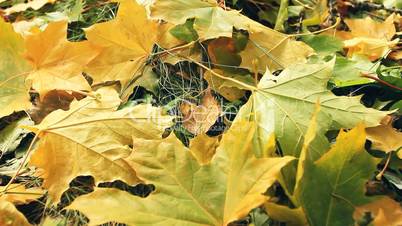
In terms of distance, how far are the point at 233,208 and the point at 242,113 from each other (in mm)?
181

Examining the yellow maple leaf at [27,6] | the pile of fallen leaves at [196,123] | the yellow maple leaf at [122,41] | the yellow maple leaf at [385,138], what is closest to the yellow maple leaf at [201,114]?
the pile of fallen leaves at [196,123]

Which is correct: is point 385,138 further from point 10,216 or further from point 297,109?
point 10,216

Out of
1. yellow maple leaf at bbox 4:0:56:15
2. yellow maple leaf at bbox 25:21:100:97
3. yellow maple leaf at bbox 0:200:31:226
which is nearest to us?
yellow maple leaf at bbox 0:200:31:226

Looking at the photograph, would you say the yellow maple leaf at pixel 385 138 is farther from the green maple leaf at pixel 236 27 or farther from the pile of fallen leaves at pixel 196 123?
the green maple leaf at pixel 236 27

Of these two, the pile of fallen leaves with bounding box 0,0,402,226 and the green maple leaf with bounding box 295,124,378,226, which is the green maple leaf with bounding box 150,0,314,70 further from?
the green maple leaf with bounding box 295,124,378,226

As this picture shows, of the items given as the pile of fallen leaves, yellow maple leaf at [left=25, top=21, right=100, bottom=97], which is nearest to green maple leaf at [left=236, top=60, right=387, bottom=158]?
the pile of fallen leaves

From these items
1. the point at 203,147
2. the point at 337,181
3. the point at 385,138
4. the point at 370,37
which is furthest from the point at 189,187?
the point at 370,37

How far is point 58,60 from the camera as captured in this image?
773 millimetres

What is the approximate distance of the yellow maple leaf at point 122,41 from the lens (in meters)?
0.76

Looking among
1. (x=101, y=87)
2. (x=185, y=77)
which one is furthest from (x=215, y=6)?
(x=101, y=87)

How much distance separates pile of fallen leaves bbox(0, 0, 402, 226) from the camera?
0.58 m

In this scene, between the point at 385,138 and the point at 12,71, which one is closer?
the point at 385,138

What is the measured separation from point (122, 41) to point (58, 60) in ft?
0.37

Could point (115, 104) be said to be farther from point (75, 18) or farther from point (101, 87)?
point (75, 18)
